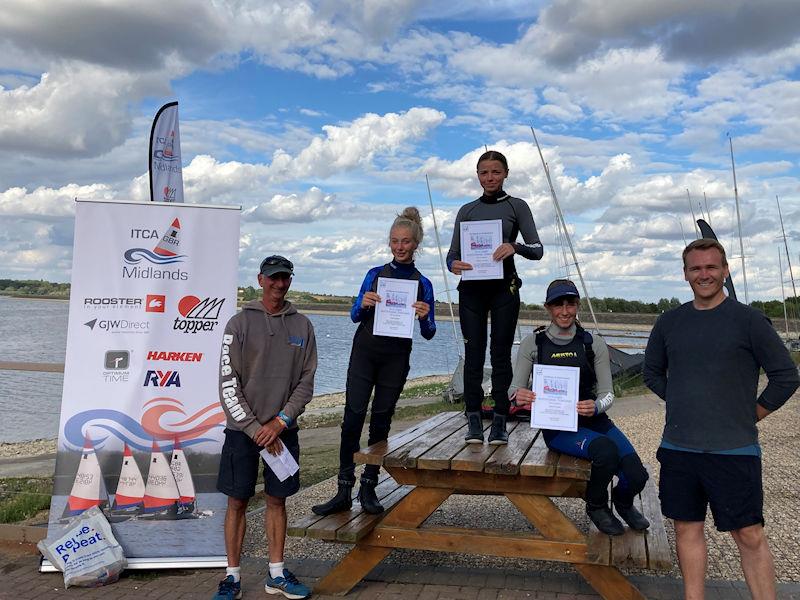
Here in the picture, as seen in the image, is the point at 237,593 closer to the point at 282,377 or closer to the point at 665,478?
the point at 282,377

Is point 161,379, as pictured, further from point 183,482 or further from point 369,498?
point 369,498

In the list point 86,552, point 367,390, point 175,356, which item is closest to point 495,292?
point 367,390

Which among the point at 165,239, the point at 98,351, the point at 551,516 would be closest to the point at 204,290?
the point at 165,239

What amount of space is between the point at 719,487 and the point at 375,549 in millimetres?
2178

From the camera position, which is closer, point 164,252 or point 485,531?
point 485,531

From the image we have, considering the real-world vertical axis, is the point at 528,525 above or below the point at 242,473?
below

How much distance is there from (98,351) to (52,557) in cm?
144

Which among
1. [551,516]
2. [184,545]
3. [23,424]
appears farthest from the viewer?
[23,424]

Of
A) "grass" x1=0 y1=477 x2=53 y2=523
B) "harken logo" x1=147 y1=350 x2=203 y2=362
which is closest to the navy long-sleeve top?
"harken logo" x1=147 y1=350 x2=203 y2=362

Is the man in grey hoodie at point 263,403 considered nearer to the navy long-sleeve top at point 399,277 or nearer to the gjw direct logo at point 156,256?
the navy long-sleeve top at point 399,277

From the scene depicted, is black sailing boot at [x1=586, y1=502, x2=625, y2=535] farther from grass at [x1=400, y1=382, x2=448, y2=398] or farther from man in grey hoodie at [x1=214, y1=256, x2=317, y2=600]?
grass at [x1=400, y1=382, x2=448, y2=398]

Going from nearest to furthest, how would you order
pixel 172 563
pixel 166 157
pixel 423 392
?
pixel 172 563 < pixel 166 157 < pixel 423 392

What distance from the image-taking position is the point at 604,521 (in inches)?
184

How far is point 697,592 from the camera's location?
158 inches
